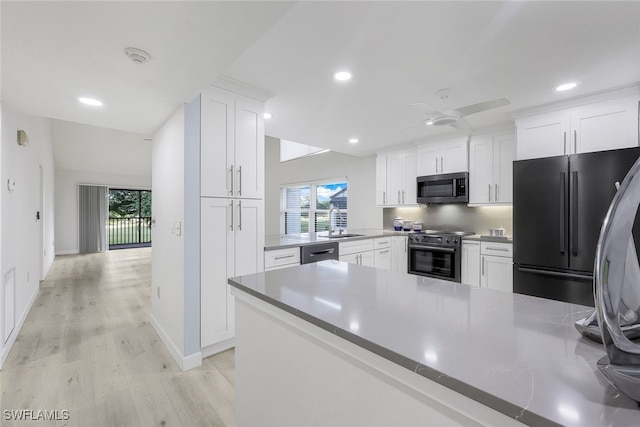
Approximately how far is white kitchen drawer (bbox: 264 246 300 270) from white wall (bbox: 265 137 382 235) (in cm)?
255

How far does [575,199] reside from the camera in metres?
2.54

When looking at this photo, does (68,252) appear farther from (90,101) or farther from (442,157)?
(442,157)

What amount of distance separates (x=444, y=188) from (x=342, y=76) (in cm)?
244

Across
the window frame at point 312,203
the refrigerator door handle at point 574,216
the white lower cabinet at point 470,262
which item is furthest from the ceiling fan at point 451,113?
the window frame at point 312,203

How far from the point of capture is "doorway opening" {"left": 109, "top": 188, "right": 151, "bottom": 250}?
9883mm

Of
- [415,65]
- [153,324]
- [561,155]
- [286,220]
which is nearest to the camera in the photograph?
[415,65]

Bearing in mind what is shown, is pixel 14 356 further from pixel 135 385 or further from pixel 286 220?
pixel 286 220

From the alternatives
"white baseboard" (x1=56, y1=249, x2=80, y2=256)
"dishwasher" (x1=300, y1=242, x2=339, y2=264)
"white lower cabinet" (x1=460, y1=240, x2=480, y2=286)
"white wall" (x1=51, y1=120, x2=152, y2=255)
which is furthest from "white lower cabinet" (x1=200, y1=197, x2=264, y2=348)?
"white baseboard" (x1=56, y1=249, x2=80, y2=256)

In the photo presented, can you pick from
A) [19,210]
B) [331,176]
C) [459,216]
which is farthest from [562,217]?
[19,210]

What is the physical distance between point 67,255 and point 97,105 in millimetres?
7760

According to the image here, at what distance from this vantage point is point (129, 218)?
1006cm

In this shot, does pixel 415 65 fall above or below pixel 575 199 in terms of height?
above

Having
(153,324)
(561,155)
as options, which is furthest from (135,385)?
(561,155)

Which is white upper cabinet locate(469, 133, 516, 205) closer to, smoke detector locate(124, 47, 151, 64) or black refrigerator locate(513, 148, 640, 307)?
black refrigerator locate(513, 148, 640, 307)
